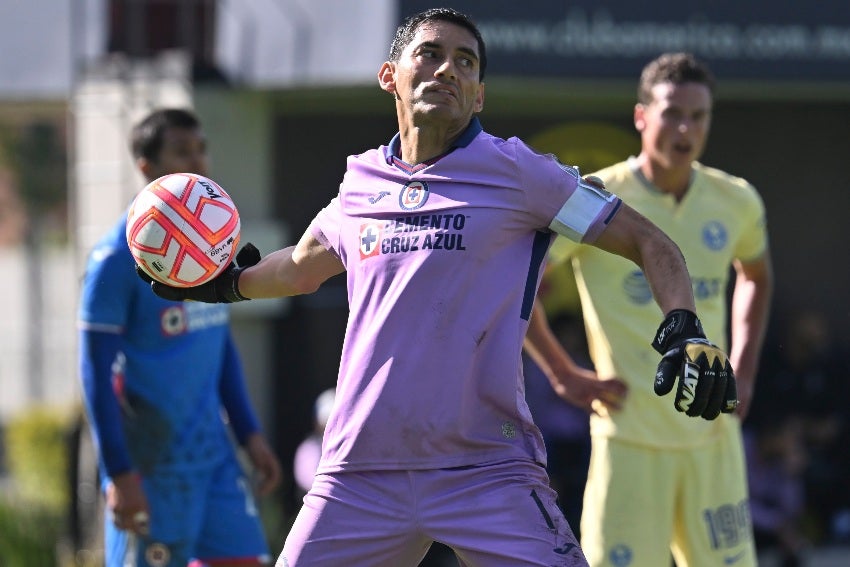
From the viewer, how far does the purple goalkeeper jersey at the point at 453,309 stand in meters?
4.23

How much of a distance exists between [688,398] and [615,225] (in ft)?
1.91

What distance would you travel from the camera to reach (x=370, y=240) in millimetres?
4375

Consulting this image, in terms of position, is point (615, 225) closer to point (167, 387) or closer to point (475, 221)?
point (475, 221)

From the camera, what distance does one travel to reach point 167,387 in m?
6.09

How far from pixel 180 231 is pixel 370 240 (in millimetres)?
716

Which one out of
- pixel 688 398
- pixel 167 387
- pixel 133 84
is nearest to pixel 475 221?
pixel 688 398

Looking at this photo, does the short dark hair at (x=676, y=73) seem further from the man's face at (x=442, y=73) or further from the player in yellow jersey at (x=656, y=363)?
the man's face at (x=442, y=73)

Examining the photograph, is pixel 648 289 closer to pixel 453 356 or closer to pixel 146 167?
pixel 453 356

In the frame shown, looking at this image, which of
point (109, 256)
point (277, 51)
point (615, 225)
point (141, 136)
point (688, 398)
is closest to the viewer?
point (688, 398)

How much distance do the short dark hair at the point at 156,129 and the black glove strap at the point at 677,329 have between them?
288 cm

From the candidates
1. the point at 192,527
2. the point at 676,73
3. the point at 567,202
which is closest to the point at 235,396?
the point at 192,527

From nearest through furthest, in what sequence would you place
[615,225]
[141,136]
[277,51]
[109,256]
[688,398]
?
[688,398]
[615,225]
[109,256]
[141,136]
[277,51]

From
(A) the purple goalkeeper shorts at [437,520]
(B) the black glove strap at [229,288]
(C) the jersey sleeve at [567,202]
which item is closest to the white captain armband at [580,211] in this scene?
(C) the jersey sleeve at [567,202]

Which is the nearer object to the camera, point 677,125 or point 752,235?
point 677,125
